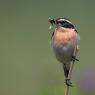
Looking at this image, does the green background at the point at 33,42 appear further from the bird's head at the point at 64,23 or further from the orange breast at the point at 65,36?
the bird's head at the point at 64,23

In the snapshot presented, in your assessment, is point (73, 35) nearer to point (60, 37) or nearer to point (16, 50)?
point (60, 37)

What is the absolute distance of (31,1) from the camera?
12.0 metres

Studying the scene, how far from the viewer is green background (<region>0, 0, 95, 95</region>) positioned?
786 centimetres

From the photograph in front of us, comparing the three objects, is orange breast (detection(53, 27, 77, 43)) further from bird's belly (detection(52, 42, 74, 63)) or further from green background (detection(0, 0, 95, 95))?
green background (detection(0, 0, 95, 95))

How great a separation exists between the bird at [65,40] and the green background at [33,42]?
0.18 meters

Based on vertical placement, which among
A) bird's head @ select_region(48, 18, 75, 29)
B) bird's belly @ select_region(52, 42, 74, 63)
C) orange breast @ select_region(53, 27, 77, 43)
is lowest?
bird's belly @ select_region(52, 42, 74, 63)

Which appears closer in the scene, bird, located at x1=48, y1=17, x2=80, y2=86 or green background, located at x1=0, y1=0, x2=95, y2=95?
bird, located at x1=48, y1=17, x2=80, y2=86

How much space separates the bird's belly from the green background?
155 mm

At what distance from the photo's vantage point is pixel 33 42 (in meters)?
9.98

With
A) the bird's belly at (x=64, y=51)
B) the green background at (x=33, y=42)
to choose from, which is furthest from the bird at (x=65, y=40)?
the green background at (x=33, y=42)

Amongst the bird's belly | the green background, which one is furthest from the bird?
the green background

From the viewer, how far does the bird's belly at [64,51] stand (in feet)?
20.4

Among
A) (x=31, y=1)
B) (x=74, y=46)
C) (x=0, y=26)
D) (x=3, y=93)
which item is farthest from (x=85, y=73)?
(x=31, y=1)

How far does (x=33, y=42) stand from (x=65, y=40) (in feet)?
12.4
